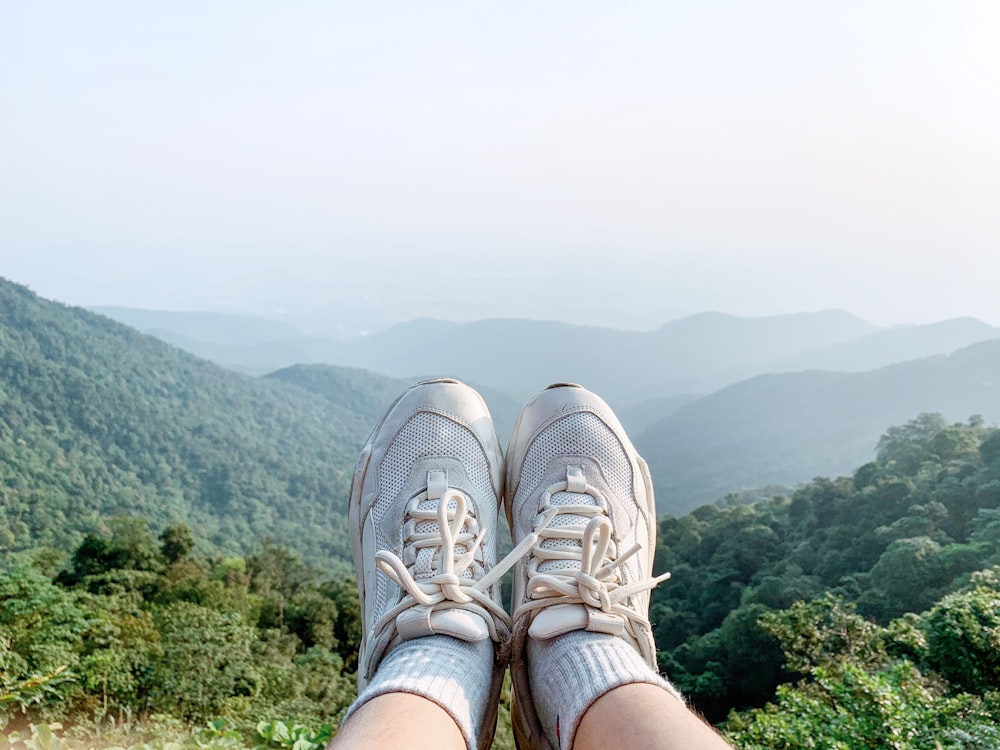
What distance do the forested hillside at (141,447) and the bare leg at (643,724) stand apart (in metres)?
38.8

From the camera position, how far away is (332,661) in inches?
610

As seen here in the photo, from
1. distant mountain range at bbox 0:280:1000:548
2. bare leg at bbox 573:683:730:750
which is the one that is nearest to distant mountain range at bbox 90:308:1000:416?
distant mountain range at bbox 0:280:1000:548

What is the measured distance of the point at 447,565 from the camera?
1647mm

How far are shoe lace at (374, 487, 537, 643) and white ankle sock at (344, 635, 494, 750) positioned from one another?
3.2 inches

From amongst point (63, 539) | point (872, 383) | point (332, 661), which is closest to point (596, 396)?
point (332, 661)

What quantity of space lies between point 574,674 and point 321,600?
66.0 feet

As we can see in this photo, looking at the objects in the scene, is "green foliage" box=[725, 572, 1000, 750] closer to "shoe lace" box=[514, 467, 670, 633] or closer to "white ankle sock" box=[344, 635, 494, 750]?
"shoe lace" box=[514, 467, 670, 633]

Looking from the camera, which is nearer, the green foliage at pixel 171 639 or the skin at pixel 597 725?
the skin at pixel 597 725

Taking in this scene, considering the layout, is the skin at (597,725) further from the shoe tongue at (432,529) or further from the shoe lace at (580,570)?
the shoe tongue at (432,529)

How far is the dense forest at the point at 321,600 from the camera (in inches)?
85.6

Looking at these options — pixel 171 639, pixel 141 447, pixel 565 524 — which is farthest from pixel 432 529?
pixel 141 447

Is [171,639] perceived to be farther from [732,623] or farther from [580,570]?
[732,623]

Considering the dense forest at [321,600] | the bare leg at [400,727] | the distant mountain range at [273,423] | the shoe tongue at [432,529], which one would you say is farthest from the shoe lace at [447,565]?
the distant mountain range at [273,423]

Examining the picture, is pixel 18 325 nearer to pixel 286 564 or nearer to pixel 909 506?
pixel 286 564
